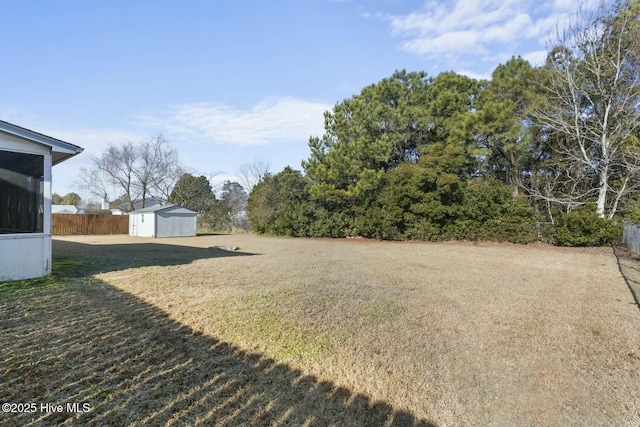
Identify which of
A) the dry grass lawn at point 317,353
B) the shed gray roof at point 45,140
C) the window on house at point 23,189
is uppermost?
the shed gray roof at point 45,140

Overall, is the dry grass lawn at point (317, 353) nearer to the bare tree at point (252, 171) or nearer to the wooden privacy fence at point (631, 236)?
the wooden privacy fence at point (631, 236)

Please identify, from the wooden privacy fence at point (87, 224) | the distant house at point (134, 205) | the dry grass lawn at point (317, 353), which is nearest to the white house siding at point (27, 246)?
the dry grass lawn at point (317, 353)

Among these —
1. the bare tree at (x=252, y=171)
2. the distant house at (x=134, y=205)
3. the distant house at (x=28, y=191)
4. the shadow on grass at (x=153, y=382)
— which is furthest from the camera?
the distant house at (x=134, y=205)

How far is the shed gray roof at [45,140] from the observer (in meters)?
5.43

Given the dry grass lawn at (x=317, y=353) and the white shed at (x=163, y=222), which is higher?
the white shed at (x=163, y=222)

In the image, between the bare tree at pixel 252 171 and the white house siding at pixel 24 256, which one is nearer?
the white house siding at pixel 24 256

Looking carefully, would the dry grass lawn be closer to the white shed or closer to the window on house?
the window on house

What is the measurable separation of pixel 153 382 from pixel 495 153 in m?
19.5

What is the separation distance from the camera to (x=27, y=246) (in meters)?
5.74

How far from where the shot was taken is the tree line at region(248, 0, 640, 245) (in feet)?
45.4

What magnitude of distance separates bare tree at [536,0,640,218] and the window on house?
58.7 ft

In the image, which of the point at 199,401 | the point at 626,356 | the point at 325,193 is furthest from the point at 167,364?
the point at 325,193

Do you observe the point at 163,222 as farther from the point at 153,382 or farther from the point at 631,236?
the point at 631,236

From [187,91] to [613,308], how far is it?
14143mm
